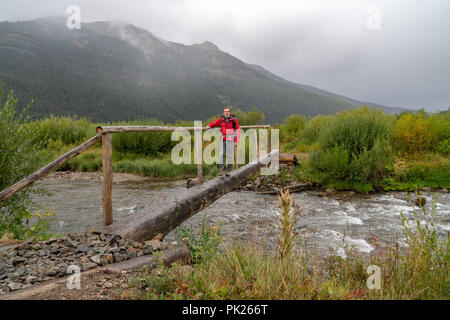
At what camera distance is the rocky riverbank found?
8.37 ft

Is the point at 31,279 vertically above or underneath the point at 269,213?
above

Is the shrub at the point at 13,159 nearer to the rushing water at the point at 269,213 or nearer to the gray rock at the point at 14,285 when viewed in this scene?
the rushing water at the point at 269,213

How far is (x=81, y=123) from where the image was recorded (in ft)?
71.5

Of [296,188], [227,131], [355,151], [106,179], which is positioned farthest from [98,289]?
[355,151]

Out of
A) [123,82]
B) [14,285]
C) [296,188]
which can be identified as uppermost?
A: [123,82]

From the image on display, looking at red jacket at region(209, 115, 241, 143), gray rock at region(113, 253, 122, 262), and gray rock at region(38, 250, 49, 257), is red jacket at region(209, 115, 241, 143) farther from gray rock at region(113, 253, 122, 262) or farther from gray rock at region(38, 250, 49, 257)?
gray rock at region(38, 250, 49, 257)

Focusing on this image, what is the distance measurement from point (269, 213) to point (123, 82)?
117m

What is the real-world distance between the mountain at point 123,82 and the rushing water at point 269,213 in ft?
215

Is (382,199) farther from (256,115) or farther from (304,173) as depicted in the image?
(256,115)

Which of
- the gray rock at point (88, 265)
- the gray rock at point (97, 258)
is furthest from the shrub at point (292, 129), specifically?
the gray rock at point (88, 265)

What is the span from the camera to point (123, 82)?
369 feet

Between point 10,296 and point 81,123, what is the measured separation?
72.0 feet

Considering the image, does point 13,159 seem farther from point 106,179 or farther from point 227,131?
point 227,131
